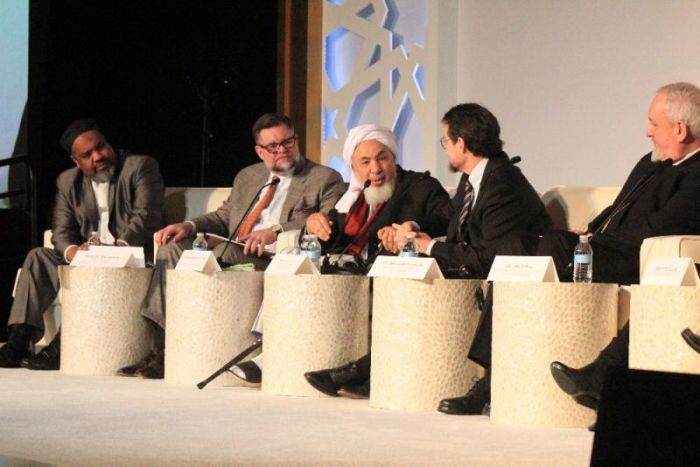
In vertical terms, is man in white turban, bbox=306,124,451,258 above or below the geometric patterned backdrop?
below

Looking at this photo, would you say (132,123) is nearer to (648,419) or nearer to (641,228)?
(641,228)

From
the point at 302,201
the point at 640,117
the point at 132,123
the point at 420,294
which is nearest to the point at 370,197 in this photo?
the point at 302,201

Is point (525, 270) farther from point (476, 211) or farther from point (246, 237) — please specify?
point (246, 237)

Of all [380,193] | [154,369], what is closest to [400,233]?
[380,193]

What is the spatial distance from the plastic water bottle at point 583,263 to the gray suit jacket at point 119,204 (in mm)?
2671

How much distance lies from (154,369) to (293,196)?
103 centimetres

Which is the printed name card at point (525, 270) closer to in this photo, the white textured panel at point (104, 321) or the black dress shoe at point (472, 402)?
the black dress shoe at point (472, 402)

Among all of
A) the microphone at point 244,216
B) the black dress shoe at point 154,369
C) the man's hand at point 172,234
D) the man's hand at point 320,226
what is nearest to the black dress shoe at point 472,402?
the man's hand at point 320,226

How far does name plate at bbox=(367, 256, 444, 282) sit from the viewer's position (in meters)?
4.07

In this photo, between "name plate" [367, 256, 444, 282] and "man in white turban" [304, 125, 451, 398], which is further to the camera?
"man in white turban" [304, 125, 451, 398]

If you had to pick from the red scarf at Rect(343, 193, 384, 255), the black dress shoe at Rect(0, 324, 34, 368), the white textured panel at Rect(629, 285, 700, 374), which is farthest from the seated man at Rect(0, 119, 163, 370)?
the white textured panel at Rect(629, 285, 700, 374)

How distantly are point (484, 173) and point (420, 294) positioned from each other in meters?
0.62

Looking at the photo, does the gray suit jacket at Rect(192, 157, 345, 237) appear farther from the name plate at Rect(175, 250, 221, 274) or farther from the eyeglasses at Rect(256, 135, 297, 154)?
the name plate at Rect(175, 250, 221, 274)

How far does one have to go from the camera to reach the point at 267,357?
15.2 ft
